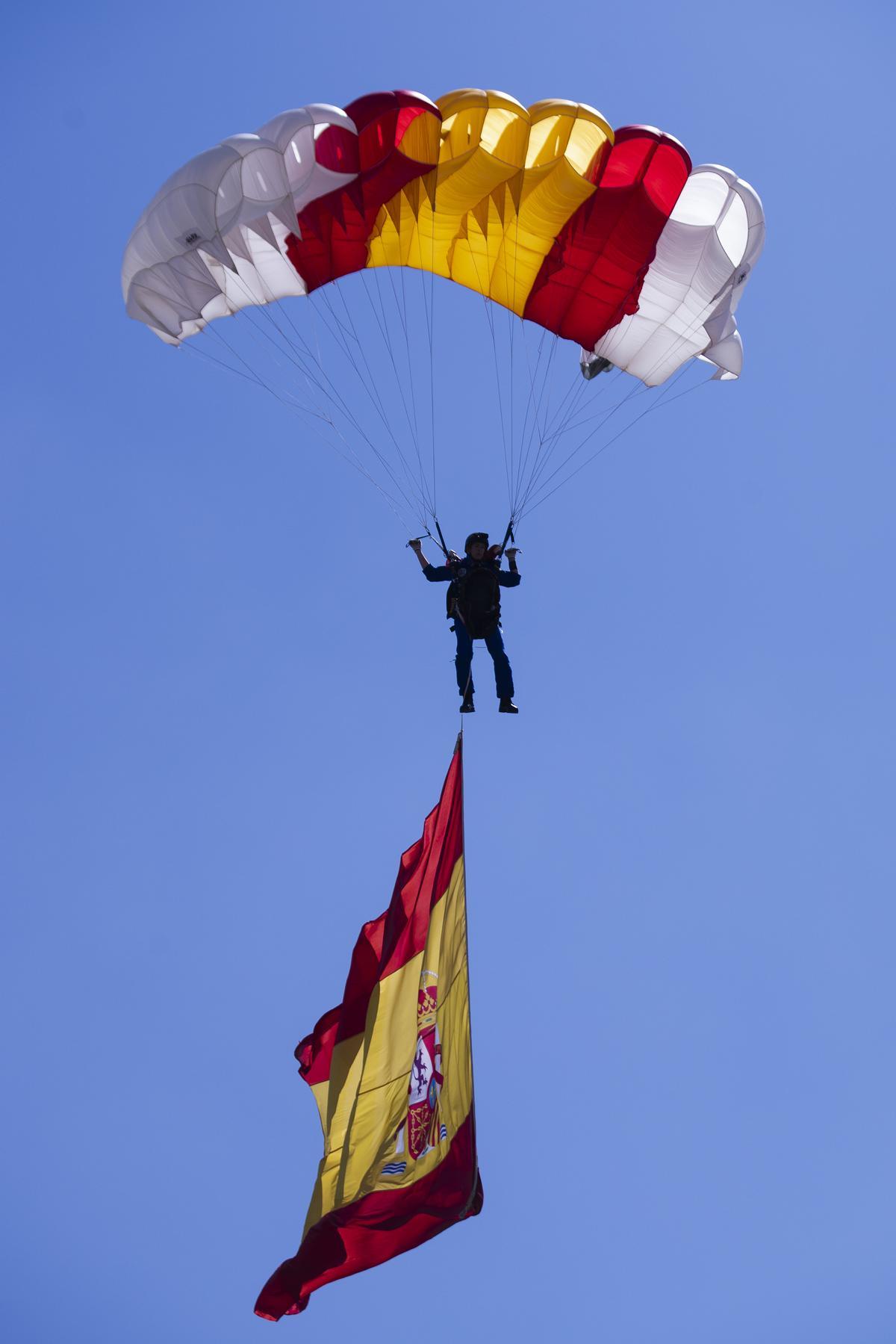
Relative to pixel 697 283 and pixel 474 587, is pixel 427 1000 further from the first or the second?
pixel 697 283

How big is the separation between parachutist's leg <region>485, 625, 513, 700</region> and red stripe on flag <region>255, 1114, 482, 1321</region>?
11.3ft

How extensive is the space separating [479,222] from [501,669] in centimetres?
365

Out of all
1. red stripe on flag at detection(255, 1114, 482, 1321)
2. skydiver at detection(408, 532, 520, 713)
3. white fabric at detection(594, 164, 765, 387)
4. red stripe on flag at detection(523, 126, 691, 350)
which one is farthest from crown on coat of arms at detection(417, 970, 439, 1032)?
red stripe on flag at detection(523, 126, 691, 350)

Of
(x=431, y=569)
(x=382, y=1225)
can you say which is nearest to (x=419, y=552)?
(x=431, y=569)

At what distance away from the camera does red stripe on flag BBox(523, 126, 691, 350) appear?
55.1 ft

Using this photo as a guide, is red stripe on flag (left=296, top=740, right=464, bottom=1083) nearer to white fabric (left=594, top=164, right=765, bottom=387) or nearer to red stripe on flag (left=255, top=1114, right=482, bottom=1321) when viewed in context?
red stripe on flag (left=255, top=1114, right=482, bottom=1321)

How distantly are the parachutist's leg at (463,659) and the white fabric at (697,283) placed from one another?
283 cm

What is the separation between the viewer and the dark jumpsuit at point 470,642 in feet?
56.2

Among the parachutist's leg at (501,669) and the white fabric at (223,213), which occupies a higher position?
the white fabric at (223,213)

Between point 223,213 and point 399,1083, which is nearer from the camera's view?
point 223,213

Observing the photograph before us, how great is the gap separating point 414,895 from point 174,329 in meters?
5.00

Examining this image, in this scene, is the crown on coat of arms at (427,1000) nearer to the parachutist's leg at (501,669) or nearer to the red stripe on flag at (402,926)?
the red stripe on flag at (402,926)

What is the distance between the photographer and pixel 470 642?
56.9 ft

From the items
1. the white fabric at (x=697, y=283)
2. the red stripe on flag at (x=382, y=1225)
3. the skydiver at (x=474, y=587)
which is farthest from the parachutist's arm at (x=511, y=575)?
the red stripe on flag at (x=382, y=1225)
